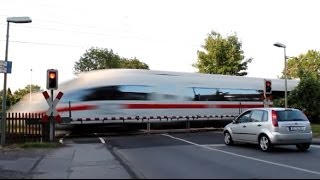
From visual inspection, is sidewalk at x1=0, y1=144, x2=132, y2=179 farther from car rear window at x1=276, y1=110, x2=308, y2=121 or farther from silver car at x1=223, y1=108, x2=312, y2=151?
car rear window at x1=276, y1=110, x2=308, y2=121

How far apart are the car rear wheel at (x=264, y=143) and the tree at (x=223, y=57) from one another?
3907 cm

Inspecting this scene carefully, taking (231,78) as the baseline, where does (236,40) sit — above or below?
above

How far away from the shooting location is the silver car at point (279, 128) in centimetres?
1727

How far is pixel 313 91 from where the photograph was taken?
37.9m

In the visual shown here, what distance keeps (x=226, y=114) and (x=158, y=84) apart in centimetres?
635

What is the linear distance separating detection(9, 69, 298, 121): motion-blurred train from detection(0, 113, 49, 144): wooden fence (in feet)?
13.0

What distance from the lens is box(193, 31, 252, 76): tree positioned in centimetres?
5712

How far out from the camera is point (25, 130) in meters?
22.1

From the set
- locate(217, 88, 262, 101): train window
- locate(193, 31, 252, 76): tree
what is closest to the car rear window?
locate(217, 88, 262, 101): train window

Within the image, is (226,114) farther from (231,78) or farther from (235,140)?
(235,140)

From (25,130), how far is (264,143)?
34.0 feet

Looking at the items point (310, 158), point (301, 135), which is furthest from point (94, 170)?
point (301, 135)

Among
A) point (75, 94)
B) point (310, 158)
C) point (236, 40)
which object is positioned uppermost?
point (236, 40)

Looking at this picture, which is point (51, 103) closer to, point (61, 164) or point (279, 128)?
point (61, 164)
